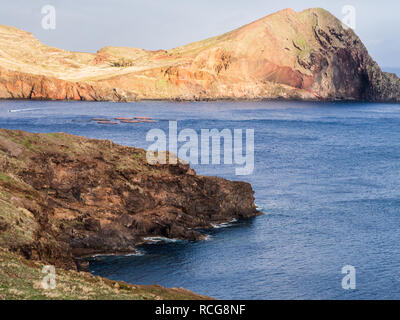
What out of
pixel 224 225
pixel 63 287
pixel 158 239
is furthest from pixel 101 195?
pixel 63 287

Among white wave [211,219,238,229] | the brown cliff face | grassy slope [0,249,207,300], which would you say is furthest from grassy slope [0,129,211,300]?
white wave [211,219,238,229]

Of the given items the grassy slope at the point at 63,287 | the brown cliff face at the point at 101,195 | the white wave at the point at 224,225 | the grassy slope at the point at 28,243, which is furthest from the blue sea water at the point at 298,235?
the grassy slope at the point at 63,287

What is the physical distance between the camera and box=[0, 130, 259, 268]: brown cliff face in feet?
147

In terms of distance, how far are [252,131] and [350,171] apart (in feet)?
148

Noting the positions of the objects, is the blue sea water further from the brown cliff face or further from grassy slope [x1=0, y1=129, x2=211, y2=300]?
grassy slope [x1=0, y1=129, x2=211, y2=300]

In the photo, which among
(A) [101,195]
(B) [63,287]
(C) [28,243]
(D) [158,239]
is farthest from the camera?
(A) [101,195]

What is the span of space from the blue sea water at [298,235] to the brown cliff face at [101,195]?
1.98 m

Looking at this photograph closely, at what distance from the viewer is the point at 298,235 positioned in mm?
53969

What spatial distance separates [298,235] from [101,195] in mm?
16888

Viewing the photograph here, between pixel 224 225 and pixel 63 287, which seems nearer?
pixel 63 287

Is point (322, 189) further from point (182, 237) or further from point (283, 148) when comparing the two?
point (283, 148)

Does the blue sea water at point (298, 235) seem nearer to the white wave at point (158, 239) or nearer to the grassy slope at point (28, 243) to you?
the white wave at point (158, 239)

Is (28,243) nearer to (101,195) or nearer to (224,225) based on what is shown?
(101,195)
